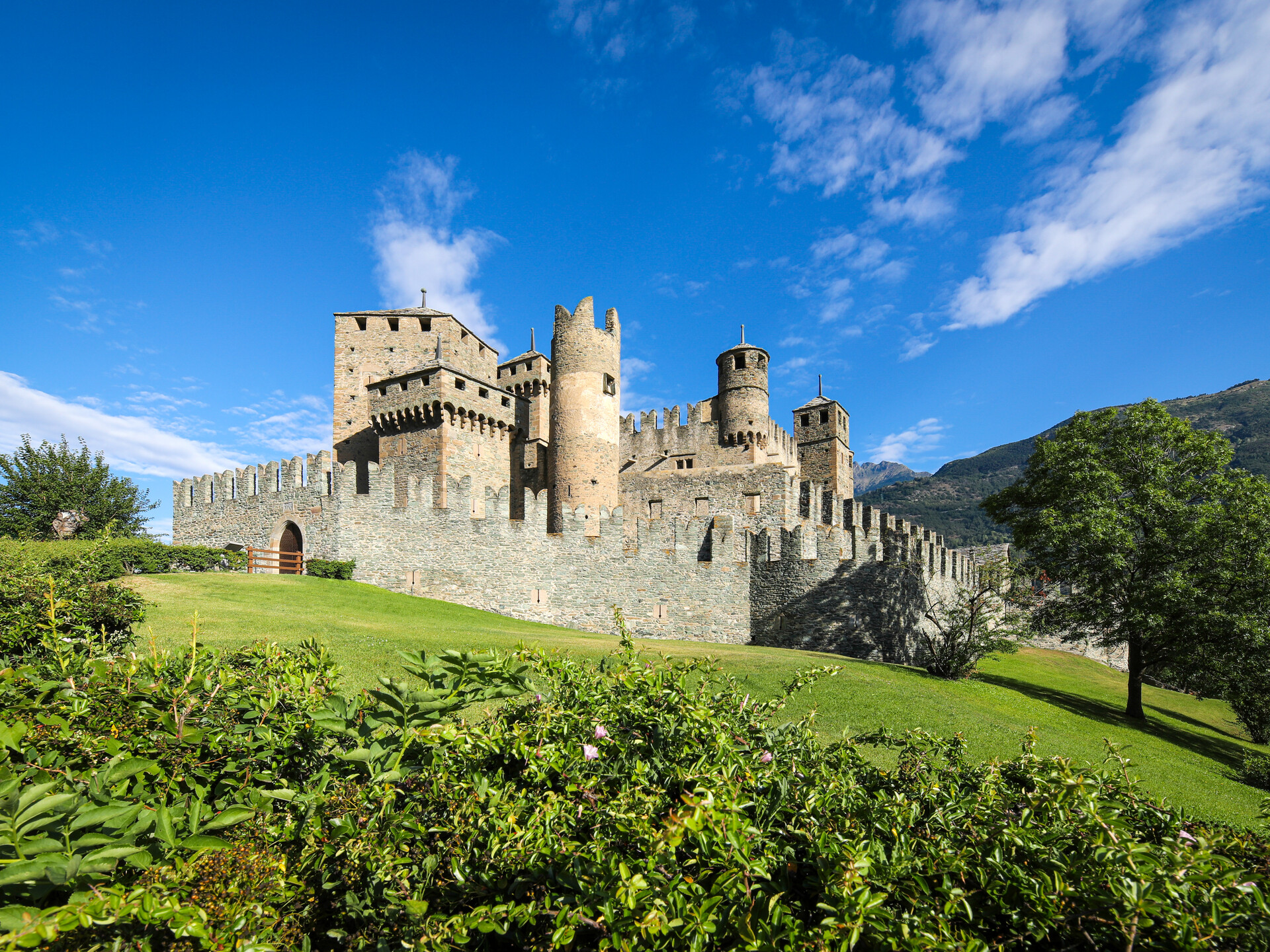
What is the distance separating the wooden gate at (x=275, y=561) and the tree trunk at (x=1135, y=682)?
30002mm

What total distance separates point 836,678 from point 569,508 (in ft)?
44.2

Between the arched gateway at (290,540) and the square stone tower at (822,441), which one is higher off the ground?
the square stone tower at (822,441)

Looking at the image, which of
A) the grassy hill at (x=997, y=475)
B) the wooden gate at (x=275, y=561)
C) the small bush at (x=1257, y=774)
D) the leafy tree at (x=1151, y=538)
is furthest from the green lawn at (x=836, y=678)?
the grassy hill at (x=997, y=475)

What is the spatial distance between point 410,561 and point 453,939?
887 inches

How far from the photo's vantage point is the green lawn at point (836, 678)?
1024cm

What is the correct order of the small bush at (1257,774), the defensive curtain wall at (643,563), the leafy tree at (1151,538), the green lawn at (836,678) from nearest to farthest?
the green lawn at (836,678), the small bush at (1257,774), the leafy tree at (1151,538), the defensive curtain wall at (643,563)

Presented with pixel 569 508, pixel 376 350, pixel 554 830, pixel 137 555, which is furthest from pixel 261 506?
pixel 554 830

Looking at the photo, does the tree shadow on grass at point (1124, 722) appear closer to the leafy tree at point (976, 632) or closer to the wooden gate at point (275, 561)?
the leafy tree at point (976, 632)

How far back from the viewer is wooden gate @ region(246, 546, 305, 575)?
2347 cm

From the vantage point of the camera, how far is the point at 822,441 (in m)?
43.2

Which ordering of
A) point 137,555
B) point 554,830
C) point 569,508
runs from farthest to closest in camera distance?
point 569,508 → point 137,555 → point 554,830

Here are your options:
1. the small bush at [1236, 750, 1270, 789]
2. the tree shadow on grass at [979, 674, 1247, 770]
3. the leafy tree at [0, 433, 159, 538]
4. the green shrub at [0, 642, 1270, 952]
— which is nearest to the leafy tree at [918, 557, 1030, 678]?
the tree shadow on grass at [979, 674, 1247, 770]

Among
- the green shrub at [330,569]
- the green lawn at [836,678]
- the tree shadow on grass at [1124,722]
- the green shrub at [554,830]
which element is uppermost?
the green shrub at [554,830]

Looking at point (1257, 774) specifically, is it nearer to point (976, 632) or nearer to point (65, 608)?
point (976, 632)
